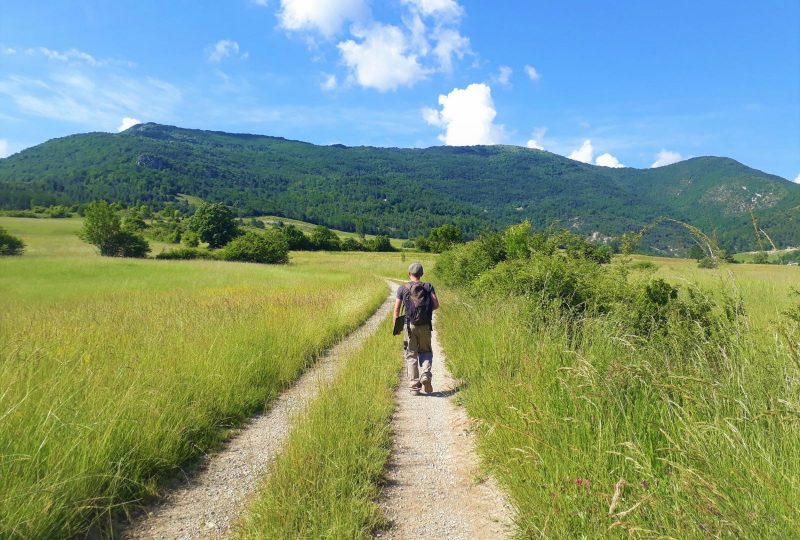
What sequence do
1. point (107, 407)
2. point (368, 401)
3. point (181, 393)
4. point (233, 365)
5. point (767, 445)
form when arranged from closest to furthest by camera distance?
1. point (767, 445)
2. point (107, 407)
3. point (181, 393)
4. point (368, 401)
5. point (233, 365)

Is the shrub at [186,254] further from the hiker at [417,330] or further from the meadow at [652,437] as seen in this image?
the meadow at [652,437]

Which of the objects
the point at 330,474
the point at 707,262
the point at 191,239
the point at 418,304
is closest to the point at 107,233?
the point at 191,239

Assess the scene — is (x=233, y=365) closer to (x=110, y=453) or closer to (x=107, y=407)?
(x=107, y=407)

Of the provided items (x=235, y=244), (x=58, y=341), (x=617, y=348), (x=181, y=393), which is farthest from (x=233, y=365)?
(x=235, y=244)

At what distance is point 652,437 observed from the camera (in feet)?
11.1

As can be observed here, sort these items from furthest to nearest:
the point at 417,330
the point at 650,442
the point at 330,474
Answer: the point at 417,330 → the point at 330,474 → the point at 650,442

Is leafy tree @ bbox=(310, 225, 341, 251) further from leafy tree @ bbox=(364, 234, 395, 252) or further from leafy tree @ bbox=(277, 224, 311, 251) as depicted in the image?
leafy tree @ bbox=(364, 234, 395, 252)

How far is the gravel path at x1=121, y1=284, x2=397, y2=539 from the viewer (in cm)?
326

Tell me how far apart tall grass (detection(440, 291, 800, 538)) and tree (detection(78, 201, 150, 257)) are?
65686 millimetres

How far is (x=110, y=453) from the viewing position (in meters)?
3.71

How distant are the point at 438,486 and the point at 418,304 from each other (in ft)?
11.7

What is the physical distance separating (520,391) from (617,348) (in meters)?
1.57

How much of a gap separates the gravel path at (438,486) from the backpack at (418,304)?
5.44 ft

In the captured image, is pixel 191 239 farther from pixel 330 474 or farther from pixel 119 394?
pixel 330 474
